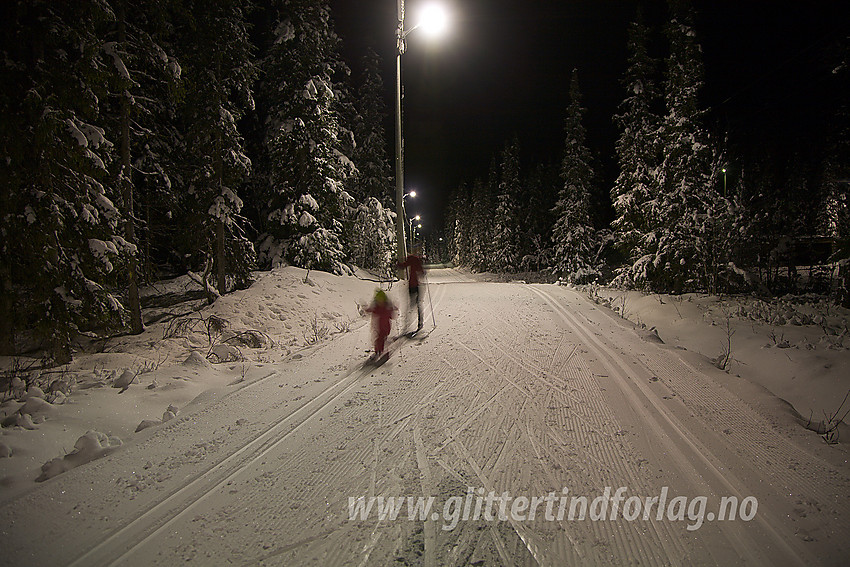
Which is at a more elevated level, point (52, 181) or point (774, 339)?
point (52, 181)

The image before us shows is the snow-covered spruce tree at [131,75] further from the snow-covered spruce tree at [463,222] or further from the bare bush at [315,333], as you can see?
the snow-covered spruce tree at [463,222]

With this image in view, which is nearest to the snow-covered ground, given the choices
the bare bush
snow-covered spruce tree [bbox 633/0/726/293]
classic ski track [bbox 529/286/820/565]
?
classic ski track [bbox 529/286/820/565]

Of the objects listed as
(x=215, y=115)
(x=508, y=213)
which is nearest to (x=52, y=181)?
(x=215, y=115)

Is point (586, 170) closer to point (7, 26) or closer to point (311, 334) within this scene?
point (311, 334)

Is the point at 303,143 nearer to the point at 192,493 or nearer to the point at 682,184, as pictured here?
the point at 682,184

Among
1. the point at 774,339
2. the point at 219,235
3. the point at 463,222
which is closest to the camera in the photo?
the point at 774,339

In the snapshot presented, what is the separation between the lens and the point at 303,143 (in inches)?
734

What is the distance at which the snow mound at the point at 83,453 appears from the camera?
12.6ft

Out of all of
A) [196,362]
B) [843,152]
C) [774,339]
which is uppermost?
[843,152]

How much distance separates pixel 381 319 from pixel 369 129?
97.9 ft

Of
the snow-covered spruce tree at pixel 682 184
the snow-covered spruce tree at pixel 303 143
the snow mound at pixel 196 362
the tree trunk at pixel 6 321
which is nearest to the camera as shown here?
the snow mound at pixel 196 362

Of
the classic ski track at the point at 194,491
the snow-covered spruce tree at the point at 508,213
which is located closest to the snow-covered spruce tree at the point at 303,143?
the classic ski track at the point at 194,491

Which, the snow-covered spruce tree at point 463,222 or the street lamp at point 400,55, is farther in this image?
the snow-covered spruce tree at point 463,222

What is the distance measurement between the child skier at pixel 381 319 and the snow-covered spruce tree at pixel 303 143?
1137 cm
